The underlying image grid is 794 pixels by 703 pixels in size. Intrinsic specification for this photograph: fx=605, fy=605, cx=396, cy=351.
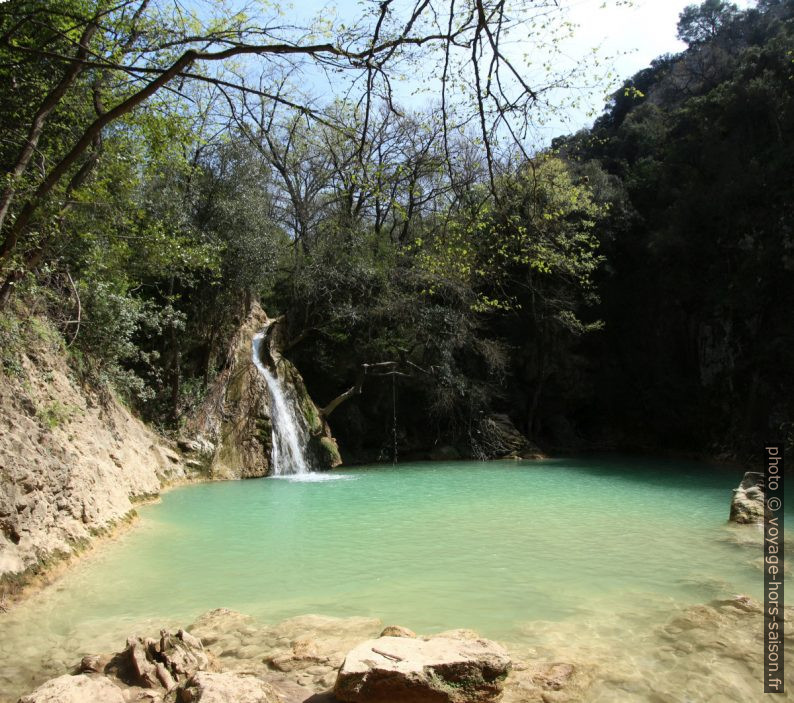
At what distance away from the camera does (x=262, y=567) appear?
227 inches

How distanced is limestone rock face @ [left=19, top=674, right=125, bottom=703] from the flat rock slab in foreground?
42.0 inches

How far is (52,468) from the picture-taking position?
579 centimetres

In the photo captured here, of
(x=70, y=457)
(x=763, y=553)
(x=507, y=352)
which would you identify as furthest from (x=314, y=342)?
(x=763, y=553)

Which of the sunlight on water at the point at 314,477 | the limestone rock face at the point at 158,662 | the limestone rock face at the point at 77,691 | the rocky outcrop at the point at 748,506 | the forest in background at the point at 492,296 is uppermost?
the forest in background at the point at 492,296

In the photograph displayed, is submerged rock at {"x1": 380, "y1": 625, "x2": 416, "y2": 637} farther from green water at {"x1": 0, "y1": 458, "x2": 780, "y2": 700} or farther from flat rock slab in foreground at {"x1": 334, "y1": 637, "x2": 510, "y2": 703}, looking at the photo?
green water at {"x1": 0, "y1": 458, "x2": 780, "y2": 700}

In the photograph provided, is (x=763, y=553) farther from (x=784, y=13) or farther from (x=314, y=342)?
(x=784, y=13)

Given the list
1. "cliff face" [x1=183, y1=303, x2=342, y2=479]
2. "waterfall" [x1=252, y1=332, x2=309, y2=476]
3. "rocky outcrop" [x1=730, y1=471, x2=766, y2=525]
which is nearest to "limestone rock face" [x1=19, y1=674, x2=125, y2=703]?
"rocky outcrop" [x1=730, y1=471, x2=766, y2=525]

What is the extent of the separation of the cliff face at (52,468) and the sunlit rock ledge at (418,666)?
195 centimetres

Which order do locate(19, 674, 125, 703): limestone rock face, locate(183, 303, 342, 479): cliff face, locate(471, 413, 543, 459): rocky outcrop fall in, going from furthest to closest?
1. locate(471, 413, 543, 459): rocky outcrop
2. locate(183, 303, 342, 479): cliff face
3. locate(19, 674, 125, 703): limestone rock face

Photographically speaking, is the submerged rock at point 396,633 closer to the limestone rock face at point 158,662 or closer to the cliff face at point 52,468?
the limestone rock face at point 158,662

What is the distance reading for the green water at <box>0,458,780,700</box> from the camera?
440 cm

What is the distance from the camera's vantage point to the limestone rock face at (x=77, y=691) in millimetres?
2721

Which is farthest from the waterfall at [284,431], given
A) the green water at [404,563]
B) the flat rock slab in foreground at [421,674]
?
the flat rock slab in foreground at [421,674]

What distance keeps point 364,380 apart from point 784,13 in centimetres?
2476
